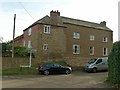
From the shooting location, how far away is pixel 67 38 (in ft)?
155

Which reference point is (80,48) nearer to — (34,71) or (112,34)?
(112,34)

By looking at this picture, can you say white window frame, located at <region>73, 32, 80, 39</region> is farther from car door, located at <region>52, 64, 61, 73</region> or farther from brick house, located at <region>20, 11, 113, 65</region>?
car door, located at <region>52, 64, 61, 73</region>

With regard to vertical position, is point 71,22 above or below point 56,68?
above

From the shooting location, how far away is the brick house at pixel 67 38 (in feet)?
139

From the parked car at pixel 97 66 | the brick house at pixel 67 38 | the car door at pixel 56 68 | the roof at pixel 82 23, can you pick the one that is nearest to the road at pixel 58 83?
the car door at pixel 56 68

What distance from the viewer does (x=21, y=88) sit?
18.3 metres

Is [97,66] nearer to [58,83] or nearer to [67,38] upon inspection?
[58,83]

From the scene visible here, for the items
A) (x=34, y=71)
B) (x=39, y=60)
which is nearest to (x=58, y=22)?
(x=39, y=60)

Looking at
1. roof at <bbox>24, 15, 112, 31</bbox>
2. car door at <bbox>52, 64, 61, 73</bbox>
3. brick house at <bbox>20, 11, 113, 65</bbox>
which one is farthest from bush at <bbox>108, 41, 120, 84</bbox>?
roof at <bbox>24, 15, 112, 31</bbox>

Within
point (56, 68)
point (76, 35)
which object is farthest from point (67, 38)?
point (56, 68)

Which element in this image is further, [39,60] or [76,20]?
[76,20]

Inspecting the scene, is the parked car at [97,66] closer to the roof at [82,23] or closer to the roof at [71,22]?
the roof at [71,22]

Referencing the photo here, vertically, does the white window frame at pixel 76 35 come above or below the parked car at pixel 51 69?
above

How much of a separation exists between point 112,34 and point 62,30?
1493 cm
